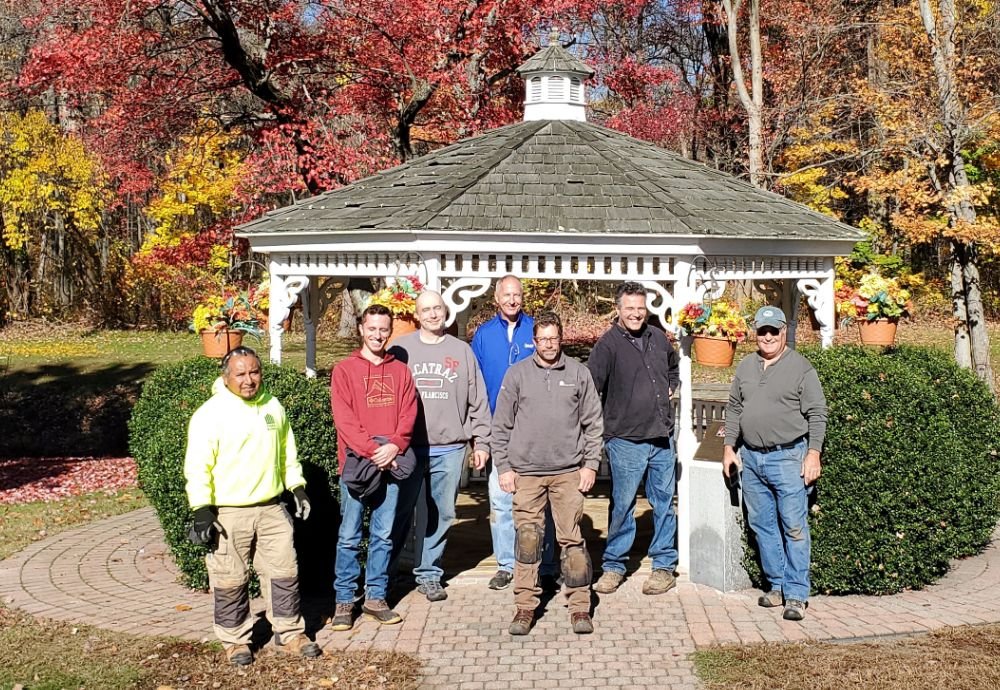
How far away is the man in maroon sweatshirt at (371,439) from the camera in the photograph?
6.15m

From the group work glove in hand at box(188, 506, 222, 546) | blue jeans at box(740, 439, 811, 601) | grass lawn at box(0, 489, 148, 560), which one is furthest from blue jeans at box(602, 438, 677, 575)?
grass lawn at box(0, 489, 148, 560)

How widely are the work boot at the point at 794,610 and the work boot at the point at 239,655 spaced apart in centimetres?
327

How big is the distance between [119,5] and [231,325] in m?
7.92

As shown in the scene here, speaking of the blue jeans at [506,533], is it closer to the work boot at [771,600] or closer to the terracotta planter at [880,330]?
the work boot at [771,600]

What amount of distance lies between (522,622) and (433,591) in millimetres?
842

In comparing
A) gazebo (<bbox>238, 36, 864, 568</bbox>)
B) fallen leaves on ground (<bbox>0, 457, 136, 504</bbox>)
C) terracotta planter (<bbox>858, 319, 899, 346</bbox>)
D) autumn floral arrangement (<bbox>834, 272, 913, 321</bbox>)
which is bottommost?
fallen leaves on ground (<bbox>0, 457, 136, 504</bbox>)

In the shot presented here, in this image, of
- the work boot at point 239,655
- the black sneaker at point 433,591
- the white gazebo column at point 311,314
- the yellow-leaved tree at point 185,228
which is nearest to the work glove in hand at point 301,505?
the work boot at point 239,655

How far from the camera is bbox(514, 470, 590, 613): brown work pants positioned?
6266mm

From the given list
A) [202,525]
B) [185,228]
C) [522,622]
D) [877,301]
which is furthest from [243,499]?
[185,228]

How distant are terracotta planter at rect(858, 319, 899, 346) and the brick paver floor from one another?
1817 millimetres

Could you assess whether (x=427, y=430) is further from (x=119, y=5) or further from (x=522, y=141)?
(x=119, y=5)

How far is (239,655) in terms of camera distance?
579 centimetres

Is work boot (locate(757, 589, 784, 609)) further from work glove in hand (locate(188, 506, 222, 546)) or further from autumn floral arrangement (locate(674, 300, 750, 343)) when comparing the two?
work glove in hand (locate(188, 506, 222, 546))

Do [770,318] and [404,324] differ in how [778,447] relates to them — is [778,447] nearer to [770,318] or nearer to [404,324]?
[770,318]
